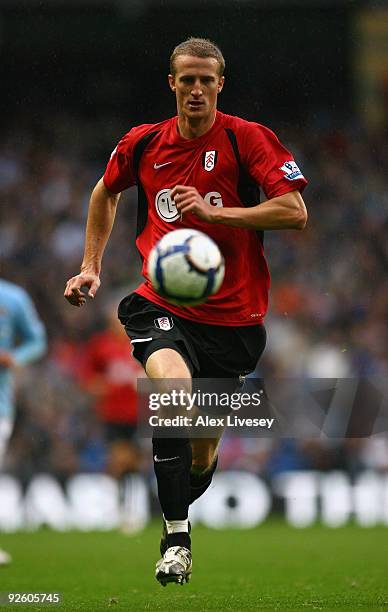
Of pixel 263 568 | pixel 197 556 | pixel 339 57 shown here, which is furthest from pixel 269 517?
pixel 339 57

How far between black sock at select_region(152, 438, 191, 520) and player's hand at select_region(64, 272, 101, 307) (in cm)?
91

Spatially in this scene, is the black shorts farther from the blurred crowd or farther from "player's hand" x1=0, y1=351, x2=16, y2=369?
the blurred crowd

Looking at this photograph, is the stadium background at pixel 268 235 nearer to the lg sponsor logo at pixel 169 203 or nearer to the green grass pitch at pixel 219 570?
the green grass pitch at pixel 219 570

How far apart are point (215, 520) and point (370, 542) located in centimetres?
301

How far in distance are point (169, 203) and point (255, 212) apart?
1.95ft

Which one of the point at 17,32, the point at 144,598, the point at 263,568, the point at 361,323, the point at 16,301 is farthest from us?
the point at 17,32

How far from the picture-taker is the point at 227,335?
6691 mm

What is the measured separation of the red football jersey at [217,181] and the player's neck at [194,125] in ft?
0.09

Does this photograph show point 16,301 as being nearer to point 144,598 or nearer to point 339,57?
point 144,598

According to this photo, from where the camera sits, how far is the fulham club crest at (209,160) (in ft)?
21.1

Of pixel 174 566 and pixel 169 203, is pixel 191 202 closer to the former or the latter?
pixel 169 203

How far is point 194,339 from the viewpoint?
6.55 m

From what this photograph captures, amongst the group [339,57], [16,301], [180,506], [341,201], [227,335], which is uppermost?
[339,57]

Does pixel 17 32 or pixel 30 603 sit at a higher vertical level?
pixel 17 32
